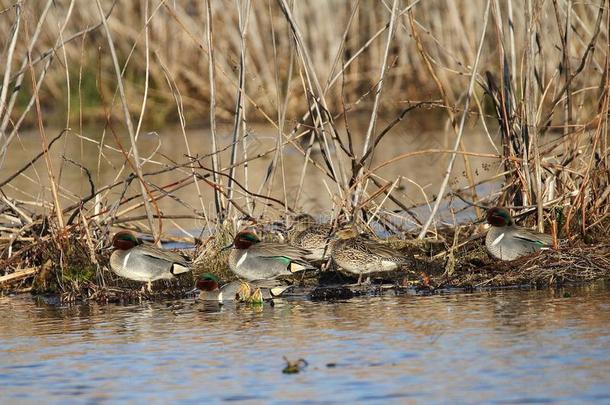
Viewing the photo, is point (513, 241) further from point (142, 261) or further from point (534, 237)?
point (142, 261)

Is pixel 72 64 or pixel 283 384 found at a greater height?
pixel 72 64

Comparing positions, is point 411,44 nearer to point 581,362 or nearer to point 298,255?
point 298,255

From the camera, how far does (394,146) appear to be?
20.3 m

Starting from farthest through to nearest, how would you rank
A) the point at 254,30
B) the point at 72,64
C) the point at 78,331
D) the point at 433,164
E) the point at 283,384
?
the point at 72,64 < the point at 254,30 < the point at 433,164 < the point at 78,331 < the point at 283,384

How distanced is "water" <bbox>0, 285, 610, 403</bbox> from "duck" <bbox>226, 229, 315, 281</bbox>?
1.74 feet

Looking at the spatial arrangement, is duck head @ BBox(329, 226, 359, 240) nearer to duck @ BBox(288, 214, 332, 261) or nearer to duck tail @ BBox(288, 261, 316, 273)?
duck @ BBox(288, 214, 332, 261)

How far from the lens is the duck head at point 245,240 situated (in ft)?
31.0

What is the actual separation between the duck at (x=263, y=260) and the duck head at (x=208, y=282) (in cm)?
36

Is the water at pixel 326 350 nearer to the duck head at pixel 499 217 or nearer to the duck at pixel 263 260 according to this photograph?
the duck at pixel 263 260

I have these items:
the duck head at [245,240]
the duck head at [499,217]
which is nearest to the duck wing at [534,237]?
the duck head at [499,217]

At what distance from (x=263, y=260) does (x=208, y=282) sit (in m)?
0.53

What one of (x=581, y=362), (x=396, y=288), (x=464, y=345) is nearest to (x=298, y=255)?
(x=396, y=288)

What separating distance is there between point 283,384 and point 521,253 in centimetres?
368

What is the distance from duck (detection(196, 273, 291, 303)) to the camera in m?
8.96
